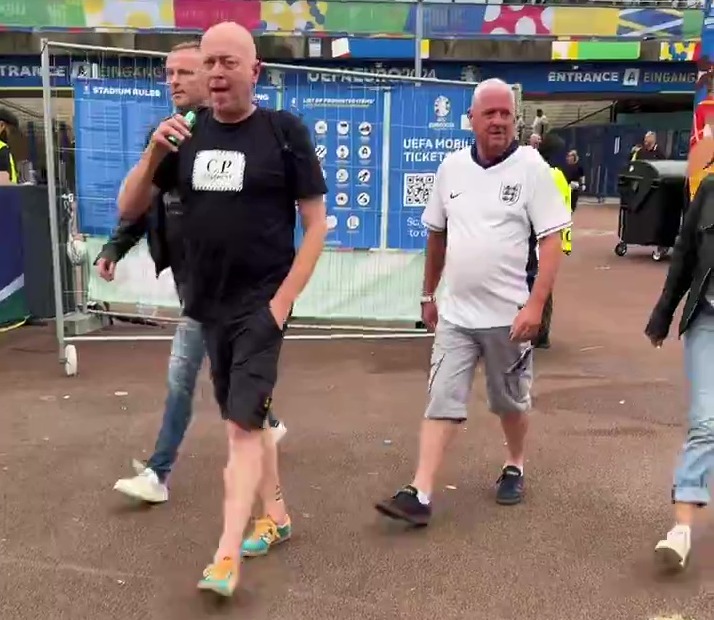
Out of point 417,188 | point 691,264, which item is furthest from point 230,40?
point 417,188

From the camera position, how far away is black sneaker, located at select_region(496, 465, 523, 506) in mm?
4346

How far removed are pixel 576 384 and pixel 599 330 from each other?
2172 millimetres

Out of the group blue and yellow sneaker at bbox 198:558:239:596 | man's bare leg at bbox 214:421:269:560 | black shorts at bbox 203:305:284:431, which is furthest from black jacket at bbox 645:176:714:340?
blue and yellow sneaker at bbox 198:558:239:596

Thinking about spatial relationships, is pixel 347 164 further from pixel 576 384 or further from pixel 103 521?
pixel 103 521

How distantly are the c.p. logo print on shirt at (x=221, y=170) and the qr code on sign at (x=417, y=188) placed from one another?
14.8 ft

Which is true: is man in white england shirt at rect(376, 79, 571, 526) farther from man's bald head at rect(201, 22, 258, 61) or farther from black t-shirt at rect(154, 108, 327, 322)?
man's bald head at rect(201, 22, 258, 61)

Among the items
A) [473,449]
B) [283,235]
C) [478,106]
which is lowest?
[473,449]

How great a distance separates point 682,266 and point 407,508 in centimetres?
157

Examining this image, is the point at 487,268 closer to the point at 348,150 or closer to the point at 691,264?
the point at 691,264

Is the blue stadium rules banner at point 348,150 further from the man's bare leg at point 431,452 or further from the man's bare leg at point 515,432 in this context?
the man's bare leg at point 431,452

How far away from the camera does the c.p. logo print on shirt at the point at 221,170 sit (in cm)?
321

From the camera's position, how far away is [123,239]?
416cm

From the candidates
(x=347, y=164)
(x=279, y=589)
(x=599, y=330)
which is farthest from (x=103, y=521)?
(x=599, y=330)

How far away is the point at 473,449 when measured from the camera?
5.14 m
